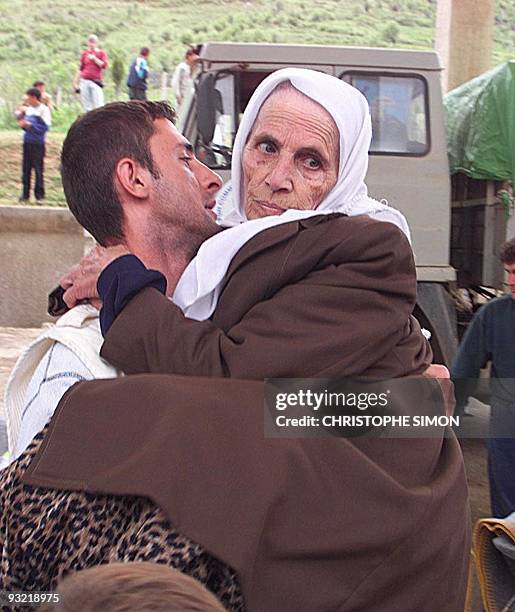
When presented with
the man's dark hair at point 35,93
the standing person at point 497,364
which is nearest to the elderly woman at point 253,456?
the standing person at point 497,364

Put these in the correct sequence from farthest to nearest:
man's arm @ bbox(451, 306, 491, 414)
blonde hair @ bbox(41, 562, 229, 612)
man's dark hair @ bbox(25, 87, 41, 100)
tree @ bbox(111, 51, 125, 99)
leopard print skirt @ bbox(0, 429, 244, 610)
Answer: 1. tree @ bbox(111, 51, 125, 99)
2. man's dark hair @ bbox(25, 87, 41, 100)
3. man's arm @ bbox(451, 306, 491, 414)
4. leopard print skirt @ bbox(0, 429, 244, 610)
5. blonde hair @ bbox(41, 562, 229, 612)

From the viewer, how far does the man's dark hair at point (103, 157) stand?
1902 mm

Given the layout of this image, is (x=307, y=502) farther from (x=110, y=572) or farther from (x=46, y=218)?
(x=46, y=218)

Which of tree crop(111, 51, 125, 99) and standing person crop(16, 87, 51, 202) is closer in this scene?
standing person crop(16, 87, 51, 202)

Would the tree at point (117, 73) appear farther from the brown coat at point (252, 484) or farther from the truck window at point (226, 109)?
the brown coat at point (252, 484)

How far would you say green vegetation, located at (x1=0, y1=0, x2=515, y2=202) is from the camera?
30250 millimetres

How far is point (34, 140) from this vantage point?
14.5m

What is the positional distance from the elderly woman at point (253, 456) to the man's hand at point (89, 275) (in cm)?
13

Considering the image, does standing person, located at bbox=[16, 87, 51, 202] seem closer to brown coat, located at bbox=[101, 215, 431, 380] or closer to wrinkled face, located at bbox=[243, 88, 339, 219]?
wrinkled face, located at bbox=[243, 88, 339, 219]

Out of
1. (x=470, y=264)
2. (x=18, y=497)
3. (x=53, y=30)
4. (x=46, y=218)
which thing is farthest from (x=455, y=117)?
(x=53, y=30)

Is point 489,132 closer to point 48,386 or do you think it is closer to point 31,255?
point 31,255

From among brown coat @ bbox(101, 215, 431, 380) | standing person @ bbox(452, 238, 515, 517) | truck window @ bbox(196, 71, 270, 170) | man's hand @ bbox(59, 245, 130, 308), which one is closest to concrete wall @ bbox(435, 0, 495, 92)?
truck window @ bbox(196, 71, 270, 170)

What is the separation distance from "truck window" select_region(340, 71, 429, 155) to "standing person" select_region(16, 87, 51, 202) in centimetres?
869

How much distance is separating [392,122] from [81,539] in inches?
218
